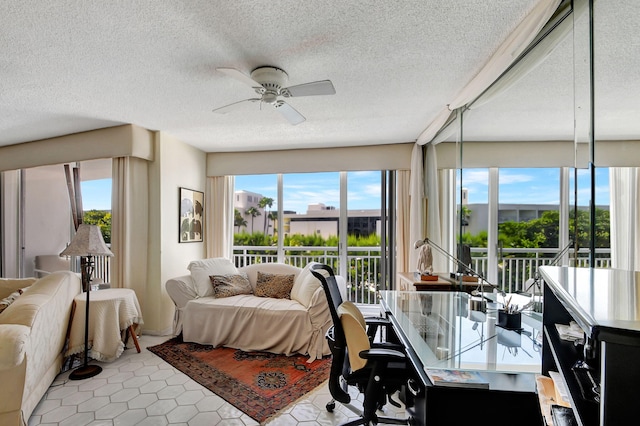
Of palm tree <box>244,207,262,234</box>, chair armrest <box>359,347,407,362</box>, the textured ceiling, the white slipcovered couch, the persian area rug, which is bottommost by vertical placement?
the persian area rug

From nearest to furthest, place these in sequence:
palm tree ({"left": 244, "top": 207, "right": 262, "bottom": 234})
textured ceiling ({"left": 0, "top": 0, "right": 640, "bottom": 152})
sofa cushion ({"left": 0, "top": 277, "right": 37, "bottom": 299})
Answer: textured ceiling ({"left": 0, "top": 0, "right": 640, "bottom": 152})
sofa cushion ({"left": 0, "top": 277, "right": 37, "bottom": 299})
palm tree ({"left": 244, "top": 207, "right": 262, "bottom": 234})

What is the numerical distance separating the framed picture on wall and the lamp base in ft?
5.57

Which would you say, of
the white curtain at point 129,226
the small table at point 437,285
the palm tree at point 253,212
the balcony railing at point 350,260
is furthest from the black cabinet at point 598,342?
the palm tree at point 253,212

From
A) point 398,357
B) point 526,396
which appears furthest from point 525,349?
point 398,357

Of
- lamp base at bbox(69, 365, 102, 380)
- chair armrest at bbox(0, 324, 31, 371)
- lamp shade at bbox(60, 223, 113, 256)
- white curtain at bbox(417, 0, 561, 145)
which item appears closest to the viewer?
white curtain at bbox(417, 0, 561, 145)

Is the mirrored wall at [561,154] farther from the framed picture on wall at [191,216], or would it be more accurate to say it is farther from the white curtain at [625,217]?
the framed picture on wall at [191,216]

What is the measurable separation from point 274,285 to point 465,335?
2482mm

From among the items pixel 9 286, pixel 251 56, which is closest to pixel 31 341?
pixel 9 286

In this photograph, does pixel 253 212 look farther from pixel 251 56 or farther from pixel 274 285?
pixel 251 56

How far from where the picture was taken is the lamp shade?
2.84 metres

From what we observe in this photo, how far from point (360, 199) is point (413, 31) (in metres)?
3.03

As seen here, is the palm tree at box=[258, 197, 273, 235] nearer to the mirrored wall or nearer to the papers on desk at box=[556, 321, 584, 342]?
the mirrored wall

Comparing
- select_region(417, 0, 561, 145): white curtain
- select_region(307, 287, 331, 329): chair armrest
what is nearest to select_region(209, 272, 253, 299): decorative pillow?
select_region(307, 287, 331, 329): chair armrest

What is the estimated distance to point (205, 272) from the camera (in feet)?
12.7
